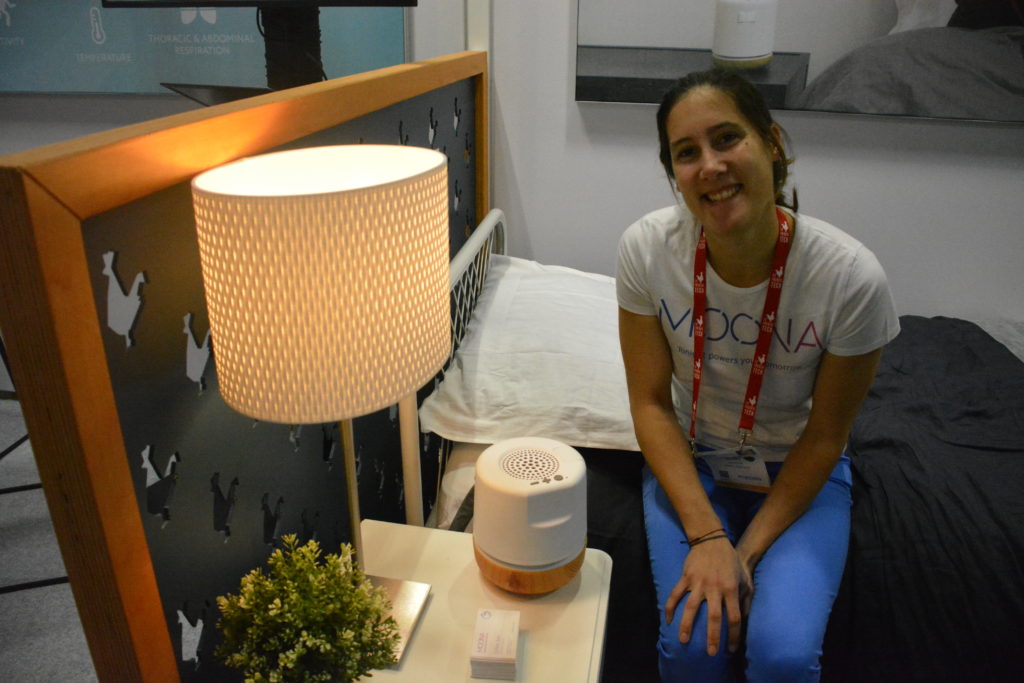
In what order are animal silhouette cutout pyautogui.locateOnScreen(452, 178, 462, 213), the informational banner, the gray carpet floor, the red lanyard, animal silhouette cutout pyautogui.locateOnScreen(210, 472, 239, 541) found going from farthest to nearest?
the informational banner → animal silhouette cutout pyautogui.locateOnScreen(452, 178, 462, 213) → the gray carpet floor → the red lanyard → animal silhouette cutout pyautogui.locateOnScreen(210, 472, 239, 541)

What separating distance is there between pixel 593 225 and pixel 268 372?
189 centimetres

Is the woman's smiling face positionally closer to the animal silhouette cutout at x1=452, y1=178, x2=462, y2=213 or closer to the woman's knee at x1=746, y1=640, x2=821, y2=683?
the woman's knee at x1=746, y1=640, x2=821, y2=683

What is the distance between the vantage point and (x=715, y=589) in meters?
1.17

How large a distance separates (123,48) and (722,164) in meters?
2.28

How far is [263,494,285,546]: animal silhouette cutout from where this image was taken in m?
1.03

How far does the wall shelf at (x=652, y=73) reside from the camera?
7.06ft

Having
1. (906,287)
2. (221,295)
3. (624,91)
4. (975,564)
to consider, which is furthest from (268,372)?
(906,287)

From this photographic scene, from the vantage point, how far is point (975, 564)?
130cm

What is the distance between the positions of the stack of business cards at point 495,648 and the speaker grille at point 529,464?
195 mm

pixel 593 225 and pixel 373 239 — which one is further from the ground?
pixel 373 239

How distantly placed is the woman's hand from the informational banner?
1.85m

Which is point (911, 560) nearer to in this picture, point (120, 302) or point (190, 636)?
point (190, 636)

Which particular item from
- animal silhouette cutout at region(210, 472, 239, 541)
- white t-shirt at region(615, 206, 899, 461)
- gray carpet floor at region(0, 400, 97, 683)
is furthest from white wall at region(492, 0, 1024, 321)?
animal silhouette cutout at region(210, 472, 239, 541)

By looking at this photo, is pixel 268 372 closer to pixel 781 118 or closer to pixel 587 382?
pixel 587 382
